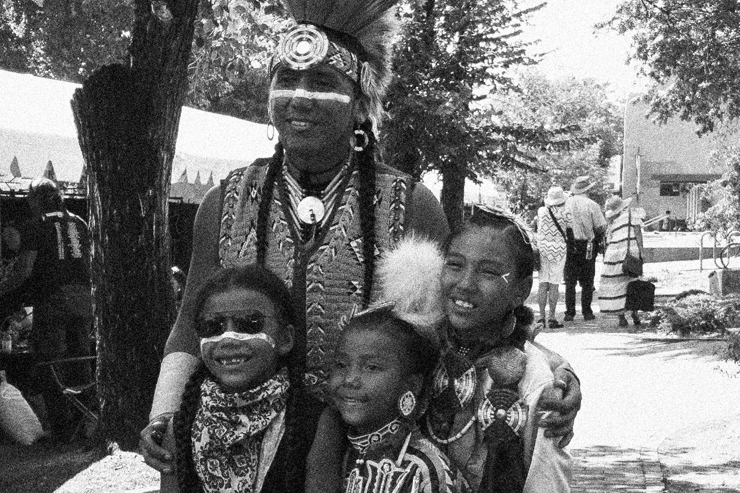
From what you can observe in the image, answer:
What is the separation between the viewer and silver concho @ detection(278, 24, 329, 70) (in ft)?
9.18

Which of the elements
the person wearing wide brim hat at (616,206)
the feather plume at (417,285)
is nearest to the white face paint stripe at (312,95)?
the feather plume at (417,285)

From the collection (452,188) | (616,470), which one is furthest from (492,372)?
(452,188)

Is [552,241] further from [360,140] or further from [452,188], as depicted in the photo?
[360,140]

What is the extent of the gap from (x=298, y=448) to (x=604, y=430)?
16.3ft

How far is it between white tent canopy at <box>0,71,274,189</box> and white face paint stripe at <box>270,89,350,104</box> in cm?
582

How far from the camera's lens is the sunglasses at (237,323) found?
2.69 meters

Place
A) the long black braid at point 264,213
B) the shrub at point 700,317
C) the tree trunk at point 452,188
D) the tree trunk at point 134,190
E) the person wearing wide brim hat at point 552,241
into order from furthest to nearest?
the tree trunk at point 452,188 < the person wearing wide brim hat at point 552,241 < the shrub at point 700,317 < the tree trunk at point 134,190 < the long black braid at point 264,213

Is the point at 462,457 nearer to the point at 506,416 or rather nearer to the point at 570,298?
the point at 506,416

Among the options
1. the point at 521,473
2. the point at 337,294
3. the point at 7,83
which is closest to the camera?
the point at 521,473

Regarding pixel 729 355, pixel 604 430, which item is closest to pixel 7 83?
pixel 604 430

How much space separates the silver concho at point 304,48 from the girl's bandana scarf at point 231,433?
0.85 metres

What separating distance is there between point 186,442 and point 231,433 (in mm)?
126

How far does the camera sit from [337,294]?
2850 mm

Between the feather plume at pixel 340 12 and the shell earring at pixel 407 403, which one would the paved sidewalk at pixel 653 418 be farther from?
the feather plume at pixel 340 12
